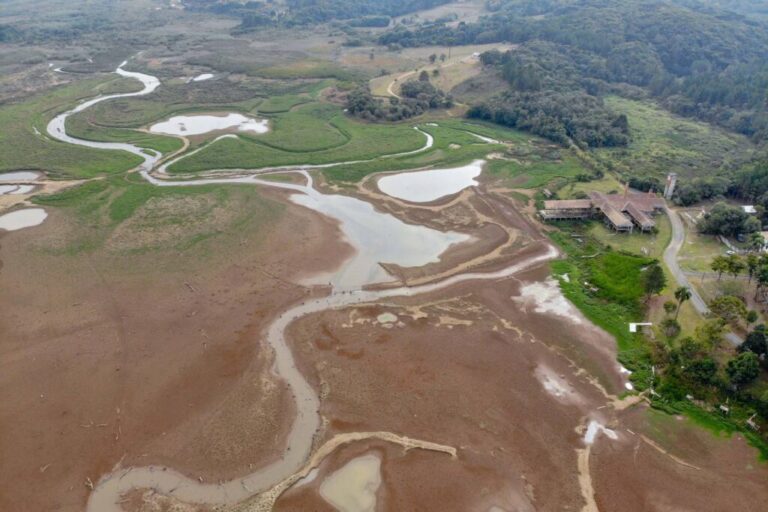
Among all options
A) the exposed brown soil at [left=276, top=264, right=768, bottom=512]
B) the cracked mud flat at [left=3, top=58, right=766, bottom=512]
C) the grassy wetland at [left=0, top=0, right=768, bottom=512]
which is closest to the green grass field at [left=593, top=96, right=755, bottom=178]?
the grassy wetland at [left=0, top=0, right=768, bottom=512]

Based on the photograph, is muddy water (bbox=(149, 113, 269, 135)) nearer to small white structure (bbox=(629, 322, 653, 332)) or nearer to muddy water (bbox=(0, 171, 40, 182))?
muddy water (bbox=(0, 171, 40, 182))

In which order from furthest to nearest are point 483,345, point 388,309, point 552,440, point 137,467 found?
point 388,309 → point 483,345 → point 552,440 → point 137,467

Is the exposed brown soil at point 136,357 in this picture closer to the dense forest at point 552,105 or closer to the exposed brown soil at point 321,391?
the exposed brown soil at point 321,391

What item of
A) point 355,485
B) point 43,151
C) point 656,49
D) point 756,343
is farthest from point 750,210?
point 43,151

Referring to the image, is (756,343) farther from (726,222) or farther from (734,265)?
(726,222)

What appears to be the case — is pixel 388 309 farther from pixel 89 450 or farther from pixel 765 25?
pixel 765 25

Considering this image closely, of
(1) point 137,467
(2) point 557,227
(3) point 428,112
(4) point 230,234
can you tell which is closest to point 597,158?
(2) point 557,227
